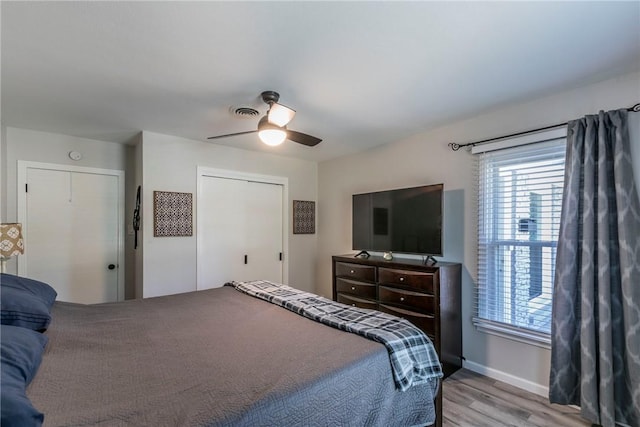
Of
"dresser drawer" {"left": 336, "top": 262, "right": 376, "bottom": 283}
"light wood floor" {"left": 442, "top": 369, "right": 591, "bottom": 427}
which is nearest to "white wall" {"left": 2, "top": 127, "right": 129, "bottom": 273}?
"dresser drawer" {"left": 336, "top": 262, "right": 376, "bottom": 283}

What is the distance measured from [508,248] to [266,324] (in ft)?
7.13

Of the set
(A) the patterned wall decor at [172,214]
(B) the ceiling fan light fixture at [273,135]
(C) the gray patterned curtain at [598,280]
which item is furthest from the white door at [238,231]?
(C) the gray patterned curtain at [598,280]

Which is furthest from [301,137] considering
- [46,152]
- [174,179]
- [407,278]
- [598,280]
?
[46,152]

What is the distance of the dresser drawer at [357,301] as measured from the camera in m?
3.14

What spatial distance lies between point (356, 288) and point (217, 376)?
2291mm

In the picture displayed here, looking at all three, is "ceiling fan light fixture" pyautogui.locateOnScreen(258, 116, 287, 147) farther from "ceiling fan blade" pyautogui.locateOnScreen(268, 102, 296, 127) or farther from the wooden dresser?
the wooden dresser

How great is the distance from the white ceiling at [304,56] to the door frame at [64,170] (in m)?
0.49

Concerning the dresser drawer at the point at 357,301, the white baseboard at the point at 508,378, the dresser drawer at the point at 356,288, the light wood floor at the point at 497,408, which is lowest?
the light wood floor at the point at 497,408

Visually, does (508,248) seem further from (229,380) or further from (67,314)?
(67,314)

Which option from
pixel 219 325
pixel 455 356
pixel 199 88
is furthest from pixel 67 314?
pixel 455 356


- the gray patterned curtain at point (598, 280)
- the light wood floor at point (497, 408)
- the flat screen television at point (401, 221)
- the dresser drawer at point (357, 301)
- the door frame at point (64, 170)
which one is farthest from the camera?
the dresser drawer at point (357, 301)

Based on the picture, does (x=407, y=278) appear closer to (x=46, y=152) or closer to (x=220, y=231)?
(x=220, y=231)

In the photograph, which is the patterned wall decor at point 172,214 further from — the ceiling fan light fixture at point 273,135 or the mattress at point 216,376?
the ceiling fan light fixture at point 273,135

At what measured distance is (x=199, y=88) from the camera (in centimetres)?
220
